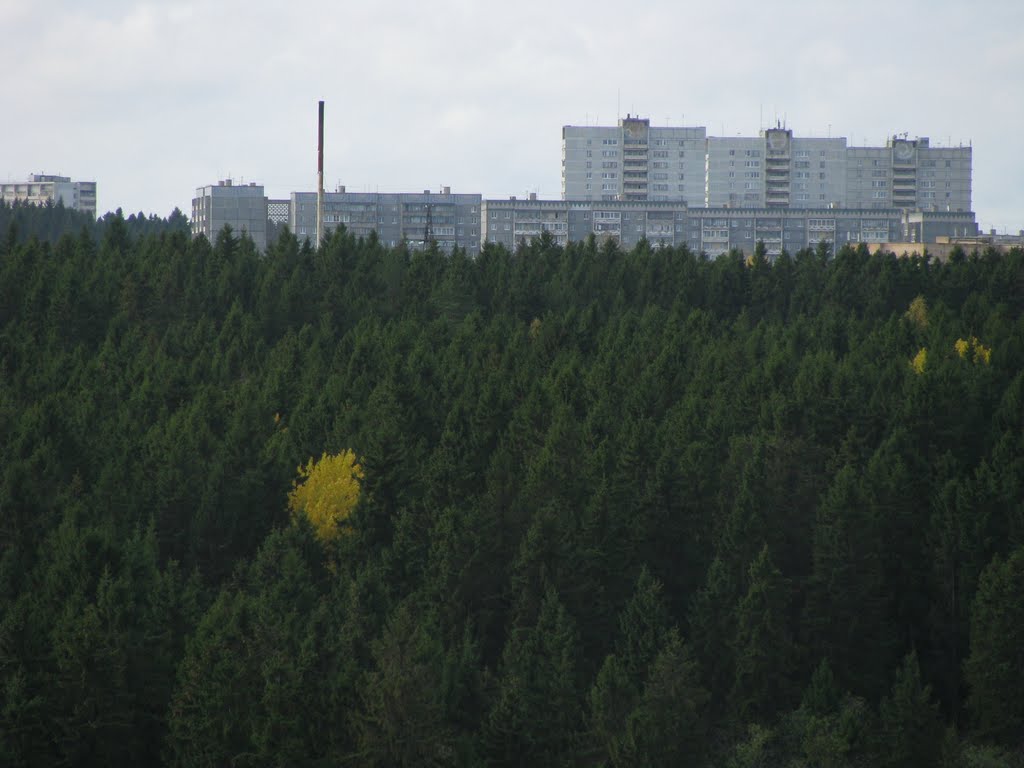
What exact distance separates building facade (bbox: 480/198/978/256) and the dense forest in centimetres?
9627

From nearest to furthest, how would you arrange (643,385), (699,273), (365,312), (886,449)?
(886,449), (643,385), (365,312), (699,273)

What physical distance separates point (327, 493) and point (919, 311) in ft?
176

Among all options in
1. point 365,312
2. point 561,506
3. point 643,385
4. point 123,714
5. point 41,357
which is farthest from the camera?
point 365,312

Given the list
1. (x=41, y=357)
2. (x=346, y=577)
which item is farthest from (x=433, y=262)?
(x=346, y=577)

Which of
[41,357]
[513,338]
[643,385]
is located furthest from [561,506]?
[41,357]

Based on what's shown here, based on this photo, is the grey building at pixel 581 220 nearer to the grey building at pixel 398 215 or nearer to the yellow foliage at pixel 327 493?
the grey building at pixel 398 215

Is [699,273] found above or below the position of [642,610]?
above

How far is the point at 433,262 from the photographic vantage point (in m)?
114

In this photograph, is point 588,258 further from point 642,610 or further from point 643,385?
point 642,610

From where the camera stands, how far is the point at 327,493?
214 feet

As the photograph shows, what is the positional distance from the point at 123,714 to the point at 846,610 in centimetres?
2622

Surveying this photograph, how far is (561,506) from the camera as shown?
61188mm

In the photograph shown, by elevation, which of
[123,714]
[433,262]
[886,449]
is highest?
[433,262]

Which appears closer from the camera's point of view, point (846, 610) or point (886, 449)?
point (846, 610)
